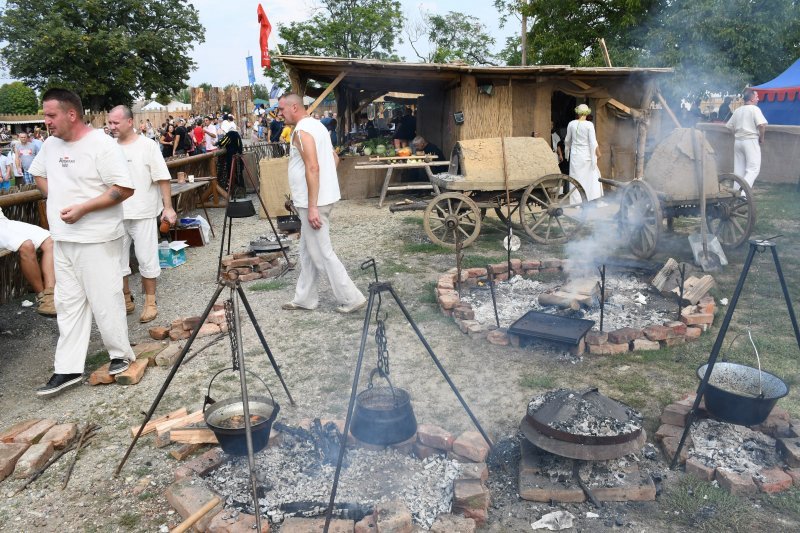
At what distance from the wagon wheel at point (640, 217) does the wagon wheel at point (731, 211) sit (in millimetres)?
832

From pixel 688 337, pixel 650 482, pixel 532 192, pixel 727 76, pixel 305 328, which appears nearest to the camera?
pixel 650 482

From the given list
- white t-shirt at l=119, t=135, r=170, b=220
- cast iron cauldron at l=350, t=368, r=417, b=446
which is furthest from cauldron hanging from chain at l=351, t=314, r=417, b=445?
white t-shirt at l=119, t=135, r=170, b=220

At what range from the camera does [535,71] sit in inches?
447

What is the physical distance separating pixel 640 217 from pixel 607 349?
9.17 feet

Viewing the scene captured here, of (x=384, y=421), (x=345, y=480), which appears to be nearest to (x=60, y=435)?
(x=345, y=480)

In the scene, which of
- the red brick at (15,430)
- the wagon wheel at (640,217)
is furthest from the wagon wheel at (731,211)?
the red brick at (15,430)

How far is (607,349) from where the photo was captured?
15.0ft

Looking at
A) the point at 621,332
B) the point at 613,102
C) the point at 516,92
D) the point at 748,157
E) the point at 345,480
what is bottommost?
the point at 345,480

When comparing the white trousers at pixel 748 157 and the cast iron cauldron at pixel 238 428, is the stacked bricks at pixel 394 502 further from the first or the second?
the white trousers at pixel 748 157

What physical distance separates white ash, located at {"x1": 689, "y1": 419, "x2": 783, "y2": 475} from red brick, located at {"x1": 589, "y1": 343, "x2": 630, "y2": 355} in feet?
3.71

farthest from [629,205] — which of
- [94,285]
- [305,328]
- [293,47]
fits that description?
[293,47]

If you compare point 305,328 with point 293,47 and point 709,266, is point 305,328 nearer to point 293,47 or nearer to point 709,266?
point 709,266

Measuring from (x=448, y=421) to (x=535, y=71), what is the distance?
9375 millimetres

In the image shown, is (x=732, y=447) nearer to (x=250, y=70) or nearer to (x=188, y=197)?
(x=188, y=197)
